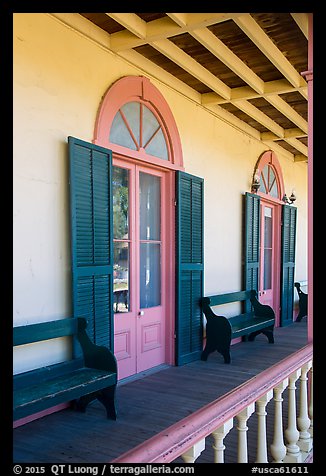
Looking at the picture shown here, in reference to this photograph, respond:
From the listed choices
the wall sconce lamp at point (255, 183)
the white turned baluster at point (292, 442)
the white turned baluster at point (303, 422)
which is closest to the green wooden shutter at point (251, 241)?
the wall sconce lamp at point (255, 183)

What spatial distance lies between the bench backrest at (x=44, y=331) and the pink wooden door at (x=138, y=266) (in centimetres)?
76

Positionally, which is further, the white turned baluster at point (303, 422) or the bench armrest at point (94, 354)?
the bench armrest at point (94, 354)

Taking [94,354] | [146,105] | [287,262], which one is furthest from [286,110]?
[94,354]

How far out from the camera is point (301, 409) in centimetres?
270

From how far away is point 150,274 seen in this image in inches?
192

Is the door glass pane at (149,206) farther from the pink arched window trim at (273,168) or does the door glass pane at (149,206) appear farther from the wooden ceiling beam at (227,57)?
the pink arched window trim at (273,168)

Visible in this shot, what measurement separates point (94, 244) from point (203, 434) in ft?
8.12

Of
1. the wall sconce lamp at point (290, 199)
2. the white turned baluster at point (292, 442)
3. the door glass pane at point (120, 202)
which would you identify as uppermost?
the wall sconce lamp at point (290, 199)

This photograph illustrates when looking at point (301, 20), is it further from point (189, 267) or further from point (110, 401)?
point (110, 401)

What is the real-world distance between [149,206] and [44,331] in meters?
1.99

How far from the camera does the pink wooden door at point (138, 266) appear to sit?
436cm

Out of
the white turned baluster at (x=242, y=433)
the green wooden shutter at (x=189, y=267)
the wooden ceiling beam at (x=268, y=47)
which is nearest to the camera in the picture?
the white turned baluster at (x=242, y=433)

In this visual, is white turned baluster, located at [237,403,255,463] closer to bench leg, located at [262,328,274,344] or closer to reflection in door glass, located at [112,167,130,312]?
reflection in door glass, located at [112,167,130,312]
